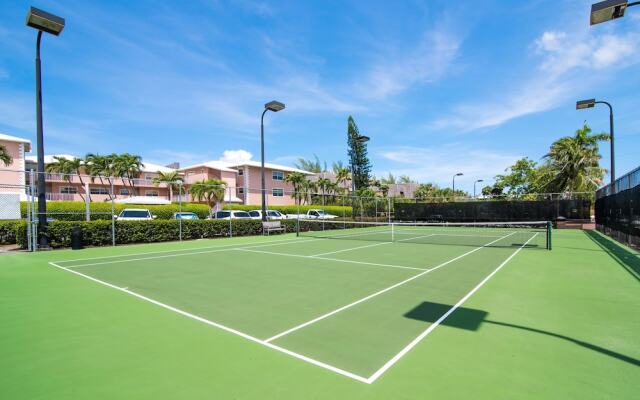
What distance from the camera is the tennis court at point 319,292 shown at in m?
4.00

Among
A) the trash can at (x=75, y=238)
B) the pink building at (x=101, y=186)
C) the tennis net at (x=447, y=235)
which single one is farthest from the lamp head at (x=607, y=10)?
the pink building at (x=101, y=186)

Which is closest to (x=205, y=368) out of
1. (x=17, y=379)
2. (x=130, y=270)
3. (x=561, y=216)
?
(x=17, y=379)

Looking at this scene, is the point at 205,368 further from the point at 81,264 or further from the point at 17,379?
the point at 81,264

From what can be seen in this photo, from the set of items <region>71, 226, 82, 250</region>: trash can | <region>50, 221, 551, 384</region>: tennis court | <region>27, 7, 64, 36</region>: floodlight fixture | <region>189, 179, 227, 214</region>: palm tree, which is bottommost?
<region>50, 221, 551, 384</region>: tennis court

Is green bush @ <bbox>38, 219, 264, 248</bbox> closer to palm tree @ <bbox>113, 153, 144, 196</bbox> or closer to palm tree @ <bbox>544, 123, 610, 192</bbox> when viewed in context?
palm tree @ <bbox>544, 123, 610, 192</bbox>

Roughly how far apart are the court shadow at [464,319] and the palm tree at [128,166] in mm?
46212

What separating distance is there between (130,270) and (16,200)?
11.5 metres

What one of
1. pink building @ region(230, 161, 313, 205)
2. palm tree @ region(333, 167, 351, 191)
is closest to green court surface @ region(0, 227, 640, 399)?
pink building @ region(230, 161, 313, 205)

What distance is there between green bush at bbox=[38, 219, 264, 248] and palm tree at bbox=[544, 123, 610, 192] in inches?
1093

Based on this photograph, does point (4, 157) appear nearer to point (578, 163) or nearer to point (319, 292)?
point (319, 292)

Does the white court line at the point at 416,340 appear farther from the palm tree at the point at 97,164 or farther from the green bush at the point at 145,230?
the palm tree at the point at 97,164

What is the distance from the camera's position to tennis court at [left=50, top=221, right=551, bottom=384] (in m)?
4.00

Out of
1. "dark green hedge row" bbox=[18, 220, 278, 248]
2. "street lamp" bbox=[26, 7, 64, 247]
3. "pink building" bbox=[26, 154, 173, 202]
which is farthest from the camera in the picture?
"pink building" bbox=[26, 154, 173, 202]

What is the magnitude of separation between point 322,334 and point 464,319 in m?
2.13
